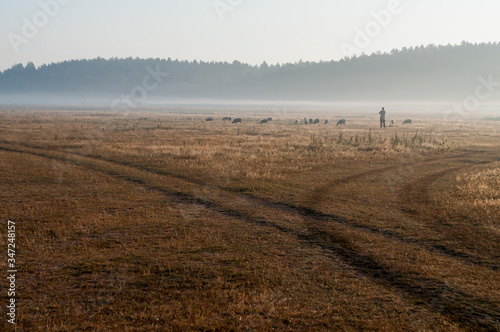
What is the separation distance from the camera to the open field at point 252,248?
7570mm

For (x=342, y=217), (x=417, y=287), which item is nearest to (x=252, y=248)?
(x=417, y=287)

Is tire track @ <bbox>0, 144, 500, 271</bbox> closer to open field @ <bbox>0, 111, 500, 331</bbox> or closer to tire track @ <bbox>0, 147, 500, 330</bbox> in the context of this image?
open field @ <bbox>0, 111, 500, 331</bbox>

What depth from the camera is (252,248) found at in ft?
36.0

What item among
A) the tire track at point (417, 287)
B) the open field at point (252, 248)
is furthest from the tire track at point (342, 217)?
the tire track at point (417, 287)

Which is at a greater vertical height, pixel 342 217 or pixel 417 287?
pixel 342 217

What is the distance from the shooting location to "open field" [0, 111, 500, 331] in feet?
24.8

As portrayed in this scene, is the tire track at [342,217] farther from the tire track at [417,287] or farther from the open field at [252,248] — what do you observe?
the tire track at [417,287]

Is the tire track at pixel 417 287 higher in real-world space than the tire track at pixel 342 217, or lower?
lower

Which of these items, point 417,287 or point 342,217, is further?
point 342,217

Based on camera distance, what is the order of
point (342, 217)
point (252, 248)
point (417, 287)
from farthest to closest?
1. point (342, 217)
2. point (252, 248)
3. point (417, 287)

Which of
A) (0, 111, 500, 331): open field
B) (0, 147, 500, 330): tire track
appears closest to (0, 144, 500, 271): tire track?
(0, 111, 500, 331): open field

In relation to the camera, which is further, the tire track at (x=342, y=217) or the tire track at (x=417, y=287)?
the tire track at (x=342, y=217)

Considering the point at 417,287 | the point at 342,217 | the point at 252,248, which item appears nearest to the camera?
the point at 417,287

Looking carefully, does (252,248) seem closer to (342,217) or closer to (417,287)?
(417,287)
